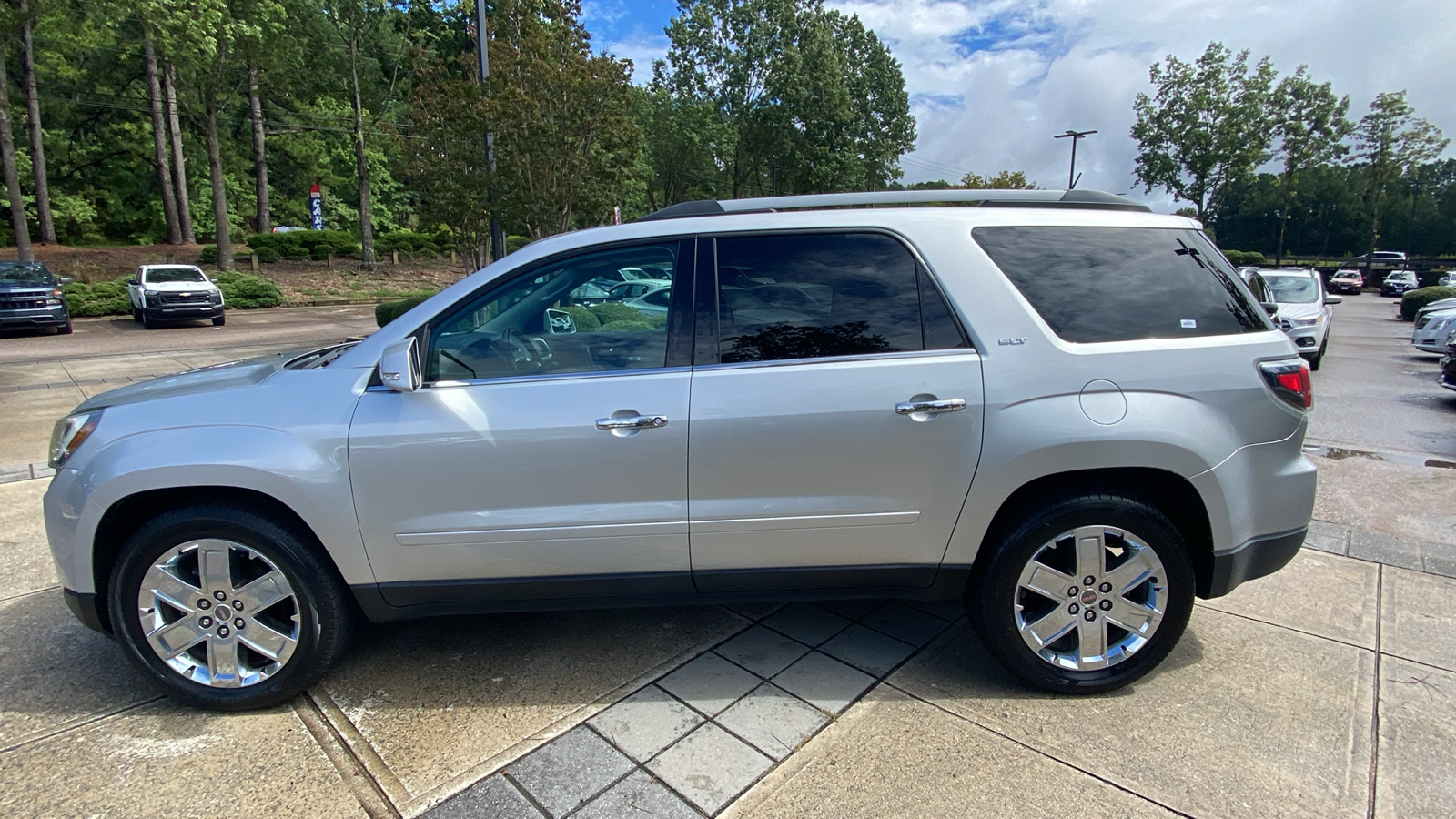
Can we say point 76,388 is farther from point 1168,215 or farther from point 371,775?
point 1168,215

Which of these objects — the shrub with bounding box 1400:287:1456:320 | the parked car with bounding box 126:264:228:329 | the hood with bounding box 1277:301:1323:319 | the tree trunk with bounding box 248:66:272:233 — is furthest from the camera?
the tree trunk with bounding box 248:66:272:233

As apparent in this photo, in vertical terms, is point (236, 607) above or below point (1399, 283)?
below

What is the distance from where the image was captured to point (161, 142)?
97.8 feet

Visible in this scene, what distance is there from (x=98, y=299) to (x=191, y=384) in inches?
965

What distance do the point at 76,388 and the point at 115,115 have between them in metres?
32.7

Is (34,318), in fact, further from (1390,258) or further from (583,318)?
(1390,258)

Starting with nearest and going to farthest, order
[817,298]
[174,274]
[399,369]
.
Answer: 1. [399,369]
2. [817,298]
3. [174,274]

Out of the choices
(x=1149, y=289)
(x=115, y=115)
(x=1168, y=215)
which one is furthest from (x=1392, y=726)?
(x=115, y=115)

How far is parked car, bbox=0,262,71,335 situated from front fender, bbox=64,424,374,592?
1960cm

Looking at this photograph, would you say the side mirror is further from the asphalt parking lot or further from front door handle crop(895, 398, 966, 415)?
front door handle crop(895, 398, 966, 415)

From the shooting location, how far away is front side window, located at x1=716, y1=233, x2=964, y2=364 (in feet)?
9.07

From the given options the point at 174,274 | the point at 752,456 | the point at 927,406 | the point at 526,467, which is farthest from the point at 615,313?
the point at 174,274

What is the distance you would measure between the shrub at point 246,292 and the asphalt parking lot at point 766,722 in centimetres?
2356

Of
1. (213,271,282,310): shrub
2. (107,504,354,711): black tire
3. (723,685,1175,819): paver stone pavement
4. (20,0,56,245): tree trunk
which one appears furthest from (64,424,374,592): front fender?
(20,0,56,245): tree trunk
